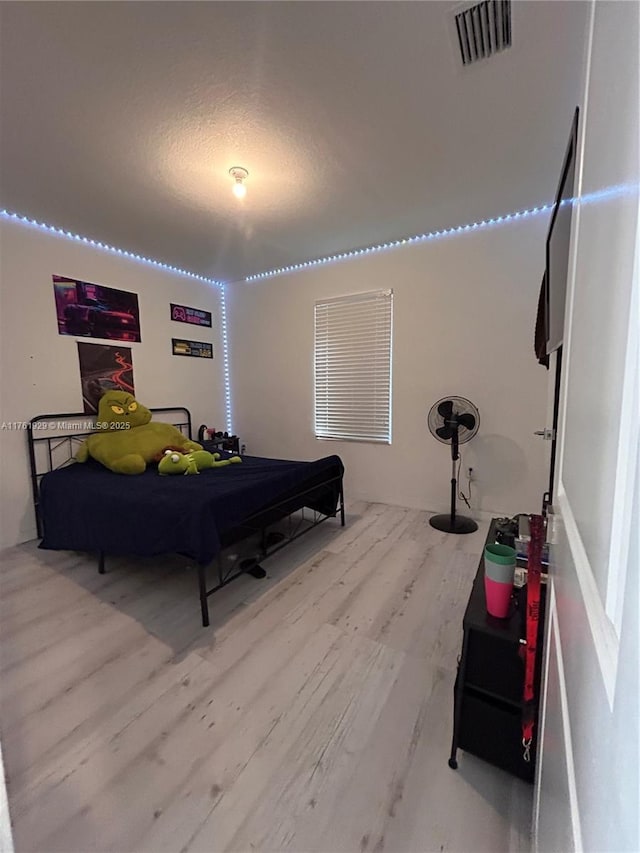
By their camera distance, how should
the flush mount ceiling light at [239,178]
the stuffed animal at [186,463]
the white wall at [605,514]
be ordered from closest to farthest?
1. the white wall at [605,514]
2. the flush mount ceiling light at [239,178]
3. the stuffed animal at [186,463]

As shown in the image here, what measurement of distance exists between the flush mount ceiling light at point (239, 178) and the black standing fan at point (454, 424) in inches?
85.0

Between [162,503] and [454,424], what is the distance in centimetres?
230

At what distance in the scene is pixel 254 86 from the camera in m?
1.64

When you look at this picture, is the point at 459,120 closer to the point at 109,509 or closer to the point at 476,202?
the point at 476,202

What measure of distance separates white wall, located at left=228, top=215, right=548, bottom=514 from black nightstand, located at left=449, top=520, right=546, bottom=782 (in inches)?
89.3

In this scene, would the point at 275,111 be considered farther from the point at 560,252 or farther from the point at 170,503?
the point at 170,503

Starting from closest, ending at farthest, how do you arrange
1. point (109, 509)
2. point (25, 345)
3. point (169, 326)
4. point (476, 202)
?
point (109, 509) < point (476, 202) < point (25, 345) < point (169, 326)

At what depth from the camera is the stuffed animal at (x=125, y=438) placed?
9.37 ft

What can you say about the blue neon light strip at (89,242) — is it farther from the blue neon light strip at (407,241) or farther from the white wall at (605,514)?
the white wall at (605,514)

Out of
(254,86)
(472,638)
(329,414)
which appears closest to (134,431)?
→ (329,414)

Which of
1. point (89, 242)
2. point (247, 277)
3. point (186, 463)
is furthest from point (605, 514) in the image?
point (247, 277)

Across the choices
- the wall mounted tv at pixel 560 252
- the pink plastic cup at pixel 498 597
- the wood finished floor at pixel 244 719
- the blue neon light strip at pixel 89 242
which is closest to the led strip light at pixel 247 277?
the blue neon light strip at pixel 89 242

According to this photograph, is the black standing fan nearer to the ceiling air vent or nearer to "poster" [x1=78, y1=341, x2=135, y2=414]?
the ceiling air vent

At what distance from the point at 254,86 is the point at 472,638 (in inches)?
95.0
